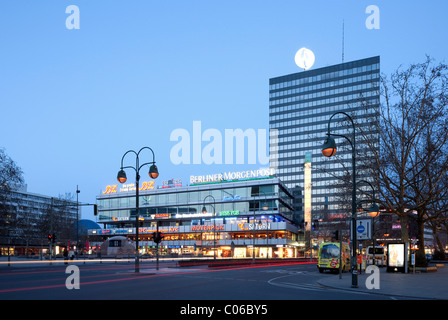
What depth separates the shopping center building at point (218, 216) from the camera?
10962 cm

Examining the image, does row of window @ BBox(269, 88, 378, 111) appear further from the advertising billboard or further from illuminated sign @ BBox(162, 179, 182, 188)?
the advertising billboard

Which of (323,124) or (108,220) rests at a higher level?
(323,124)

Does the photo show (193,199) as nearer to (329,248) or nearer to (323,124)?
(323,124)

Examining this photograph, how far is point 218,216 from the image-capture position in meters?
115

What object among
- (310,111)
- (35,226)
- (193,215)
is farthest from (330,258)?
(310,111)

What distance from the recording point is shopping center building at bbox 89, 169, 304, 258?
10962cm

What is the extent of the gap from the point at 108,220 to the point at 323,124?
265 ft

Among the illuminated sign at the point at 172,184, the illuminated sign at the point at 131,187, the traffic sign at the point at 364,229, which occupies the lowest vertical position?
the traffic sign at the point at 364,229

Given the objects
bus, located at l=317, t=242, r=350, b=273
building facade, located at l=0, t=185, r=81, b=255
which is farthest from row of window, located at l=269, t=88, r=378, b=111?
bus, located at l=317, t=242, r=350, b=273

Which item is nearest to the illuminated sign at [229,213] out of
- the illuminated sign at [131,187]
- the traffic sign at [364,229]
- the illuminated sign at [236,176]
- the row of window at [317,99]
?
the illuminated sign at [236,176]

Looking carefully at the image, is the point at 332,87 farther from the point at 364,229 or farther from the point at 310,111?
the point at 364,229

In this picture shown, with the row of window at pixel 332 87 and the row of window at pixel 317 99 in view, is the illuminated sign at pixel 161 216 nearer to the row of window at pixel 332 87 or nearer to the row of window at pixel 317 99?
the row of window at pixel 317 99
